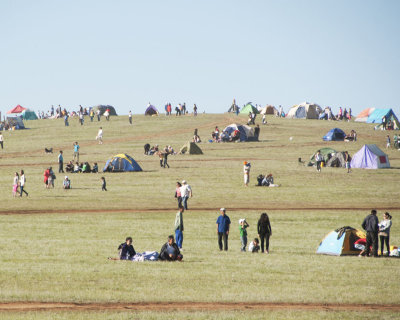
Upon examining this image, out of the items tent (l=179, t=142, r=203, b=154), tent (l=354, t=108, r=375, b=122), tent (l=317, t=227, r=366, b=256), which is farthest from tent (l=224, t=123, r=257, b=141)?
tent (l=317, t=227, r=366, b=256)

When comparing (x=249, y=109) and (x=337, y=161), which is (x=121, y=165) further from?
(x=249, y=109)

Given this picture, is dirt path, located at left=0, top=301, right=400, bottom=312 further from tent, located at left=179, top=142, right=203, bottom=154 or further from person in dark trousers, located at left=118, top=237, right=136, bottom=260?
tent, located at left=179, top=142, right=203, bottom=154

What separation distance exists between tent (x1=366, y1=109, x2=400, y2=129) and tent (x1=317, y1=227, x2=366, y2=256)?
81598 millimetres

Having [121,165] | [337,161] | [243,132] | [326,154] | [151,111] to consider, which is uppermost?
[151,111]

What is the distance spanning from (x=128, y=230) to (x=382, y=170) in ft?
121

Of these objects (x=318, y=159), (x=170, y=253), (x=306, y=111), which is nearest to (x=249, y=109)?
(x=306, y=111)

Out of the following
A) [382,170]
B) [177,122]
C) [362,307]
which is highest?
[177,122]

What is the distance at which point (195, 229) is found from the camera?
3450 centimetres

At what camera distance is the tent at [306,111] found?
392 ft

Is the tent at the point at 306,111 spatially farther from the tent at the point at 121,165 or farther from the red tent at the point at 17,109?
the tent at the point at 121,165

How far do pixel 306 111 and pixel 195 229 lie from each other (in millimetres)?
88495

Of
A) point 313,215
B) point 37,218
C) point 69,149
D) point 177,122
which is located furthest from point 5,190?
point 177,122

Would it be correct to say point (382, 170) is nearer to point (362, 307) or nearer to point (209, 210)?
point (209, 210)

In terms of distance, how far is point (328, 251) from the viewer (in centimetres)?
2750
